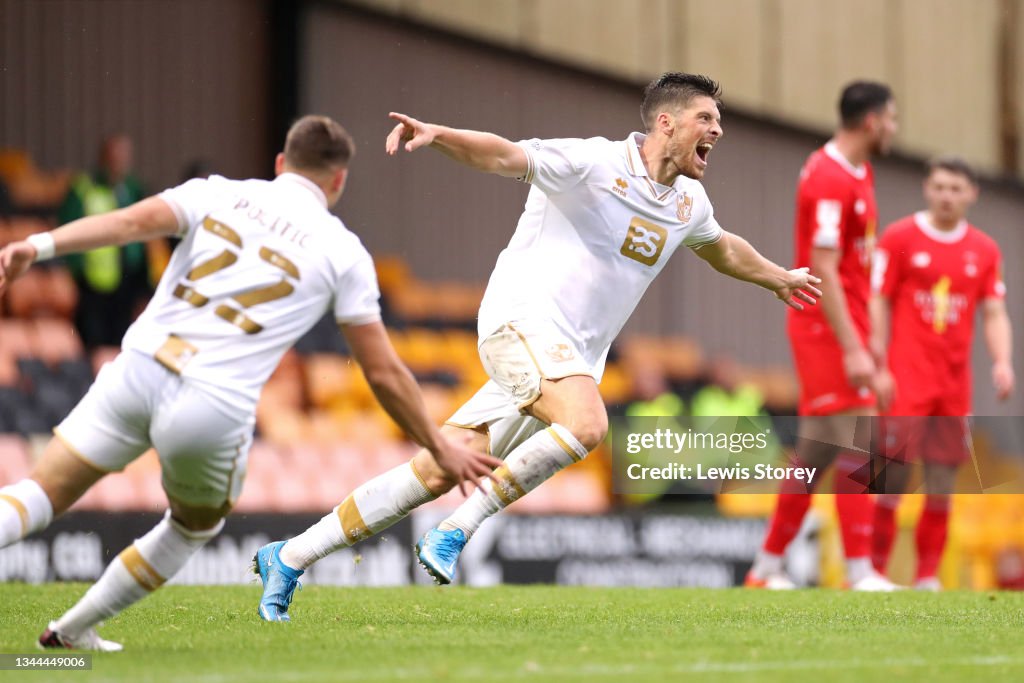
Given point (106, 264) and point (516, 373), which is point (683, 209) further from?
point (106, 264)

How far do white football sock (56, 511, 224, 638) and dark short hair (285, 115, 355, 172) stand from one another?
126cm

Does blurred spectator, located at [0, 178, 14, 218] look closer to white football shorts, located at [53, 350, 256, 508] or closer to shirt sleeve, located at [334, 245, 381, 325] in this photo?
white football shorts, located at [53, 350, 256, 508]

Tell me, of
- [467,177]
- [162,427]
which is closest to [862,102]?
[162,427]

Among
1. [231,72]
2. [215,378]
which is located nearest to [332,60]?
[231,72]

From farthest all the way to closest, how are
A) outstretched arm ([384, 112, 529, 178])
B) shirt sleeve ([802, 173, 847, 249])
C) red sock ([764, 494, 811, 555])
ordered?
red sock ([764, 494, 811, 555])
shirt sleeve ([802, 173, 847, 249])
outstretched arm ([384, 112, 529, 178])

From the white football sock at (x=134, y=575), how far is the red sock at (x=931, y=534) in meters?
5.81

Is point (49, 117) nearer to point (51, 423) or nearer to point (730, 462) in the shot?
point (51, 423)

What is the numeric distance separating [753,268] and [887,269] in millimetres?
3005

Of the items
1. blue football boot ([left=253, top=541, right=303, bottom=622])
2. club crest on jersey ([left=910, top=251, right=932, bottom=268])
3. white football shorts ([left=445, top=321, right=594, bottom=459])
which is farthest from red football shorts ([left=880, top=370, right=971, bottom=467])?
blue football boot ([left=253, top=541, right=303, bottom=622])

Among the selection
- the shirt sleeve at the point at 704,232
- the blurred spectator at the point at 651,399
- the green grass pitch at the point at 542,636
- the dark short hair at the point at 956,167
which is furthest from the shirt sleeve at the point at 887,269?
the blurred spectator at the point at 651,399

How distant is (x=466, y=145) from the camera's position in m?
5.96

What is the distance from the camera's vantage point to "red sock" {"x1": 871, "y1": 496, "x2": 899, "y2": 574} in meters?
9.69

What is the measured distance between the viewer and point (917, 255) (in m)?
9.78

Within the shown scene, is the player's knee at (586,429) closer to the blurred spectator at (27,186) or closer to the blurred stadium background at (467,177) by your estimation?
the blurred stadium background at (467,177)
